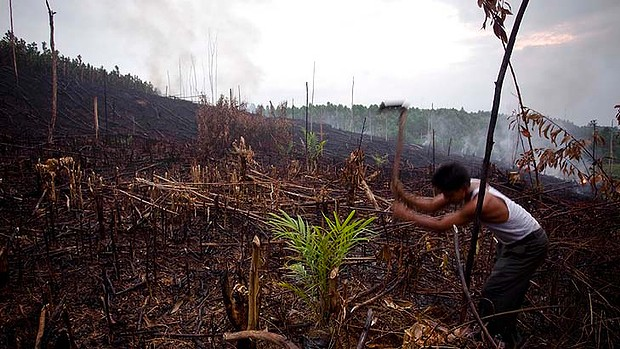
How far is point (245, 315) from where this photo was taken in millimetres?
2098

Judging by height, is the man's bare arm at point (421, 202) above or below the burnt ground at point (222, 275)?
above

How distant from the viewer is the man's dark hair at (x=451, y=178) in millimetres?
2402

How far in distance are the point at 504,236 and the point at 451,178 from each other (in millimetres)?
636

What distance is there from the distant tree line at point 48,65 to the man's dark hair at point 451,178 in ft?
62.3

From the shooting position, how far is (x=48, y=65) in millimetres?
18609

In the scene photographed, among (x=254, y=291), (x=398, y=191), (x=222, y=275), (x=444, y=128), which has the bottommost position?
(x=222, y=275)

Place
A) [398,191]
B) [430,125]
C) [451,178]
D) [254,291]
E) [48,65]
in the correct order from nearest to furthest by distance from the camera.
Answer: [254,291] → [451,178] → [398,191] → [48,65] → [430,125]

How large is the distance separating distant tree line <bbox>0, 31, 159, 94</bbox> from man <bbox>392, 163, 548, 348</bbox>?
62.5 feet

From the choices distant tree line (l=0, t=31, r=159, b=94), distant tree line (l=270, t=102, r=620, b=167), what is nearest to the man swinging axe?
distant tree line (l=0, t=31, r=159, b=94)

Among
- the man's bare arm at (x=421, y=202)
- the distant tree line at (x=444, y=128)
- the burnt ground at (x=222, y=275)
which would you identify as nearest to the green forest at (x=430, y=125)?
the distant tree line at (x=444, y=128)

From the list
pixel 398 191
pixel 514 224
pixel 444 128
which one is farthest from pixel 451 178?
pixel 444 128

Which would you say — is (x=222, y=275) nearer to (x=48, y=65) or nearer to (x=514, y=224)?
(x=514, y=224)

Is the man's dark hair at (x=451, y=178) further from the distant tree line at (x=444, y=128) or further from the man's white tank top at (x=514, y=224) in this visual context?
the distant tree line at (x=444, y=128)

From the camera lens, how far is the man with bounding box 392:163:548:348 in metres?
2.37
